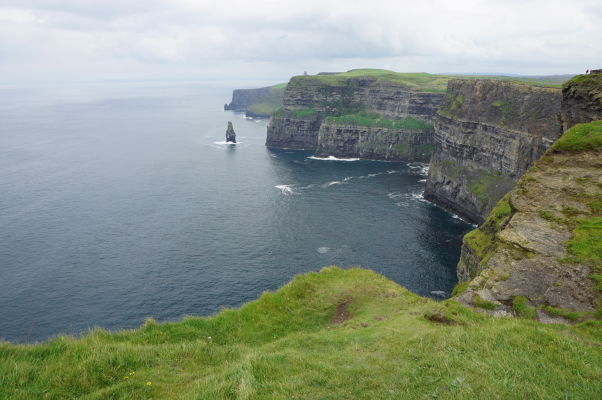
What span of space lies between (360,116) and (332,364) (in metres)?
164

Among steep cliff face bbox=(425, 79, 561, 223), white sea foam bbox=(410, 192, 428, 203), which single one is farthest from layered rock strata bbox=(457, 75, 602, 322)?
white sea foam bbox=(410, 192, 428, 203)

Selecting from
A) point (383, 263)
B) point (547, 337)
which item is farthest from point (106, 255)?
point (547, 337)

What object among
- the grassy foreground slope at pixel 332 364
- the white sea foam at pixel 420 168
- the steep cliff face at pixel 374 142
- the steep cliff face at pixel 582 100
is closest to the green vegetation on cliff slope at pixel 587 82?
the steep cliff face at pixel 582 100

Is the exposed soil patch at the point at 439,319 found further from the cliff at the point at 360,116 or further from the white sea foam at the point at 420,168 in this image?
the cliff at the point at 360,116

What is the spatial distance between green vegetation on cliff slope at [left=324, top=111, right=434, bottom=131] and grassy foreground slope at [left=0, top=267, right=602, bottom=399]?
465 feet

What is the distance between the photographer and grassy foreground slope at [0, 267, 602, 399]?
513 inches

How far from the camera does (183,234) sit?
247ft

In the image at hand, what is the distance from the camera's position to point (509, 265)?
26.6m

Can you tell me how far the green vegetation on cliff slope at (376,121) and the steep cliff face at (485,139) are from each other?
43297 millimetres

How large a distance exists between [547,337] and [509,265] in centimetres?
1158

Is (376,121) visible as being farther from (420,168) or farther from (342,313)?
(342,313)

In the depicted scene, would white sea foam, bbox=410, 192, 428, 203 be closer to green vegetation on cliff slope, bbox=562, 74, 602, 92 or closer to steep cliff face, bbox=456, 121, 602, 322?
green vegetation on cliff slope, bbox=562, 74, 602, 92

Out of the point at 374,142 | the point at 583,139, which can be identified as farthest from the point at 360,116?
the point at 583,139

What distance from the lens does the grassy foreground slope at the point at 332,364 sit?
1303cm
